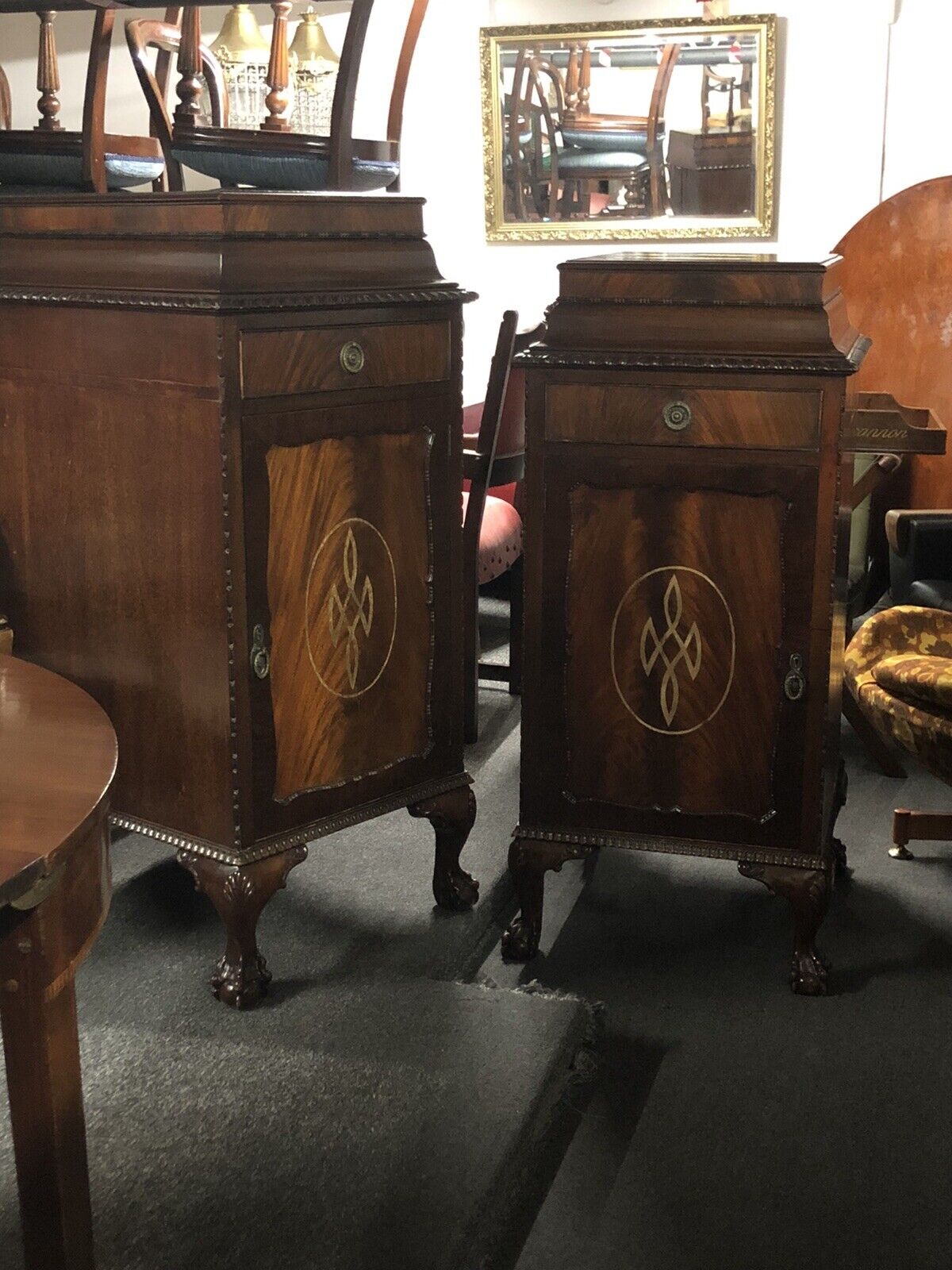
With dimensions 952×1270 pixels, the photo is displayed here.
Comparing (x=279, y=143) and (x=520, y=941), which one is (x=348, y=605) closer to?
(x=520, y=941)

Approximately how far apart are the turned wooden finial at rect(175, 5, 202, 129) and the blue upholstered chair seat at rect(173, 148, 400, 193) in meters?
0.07

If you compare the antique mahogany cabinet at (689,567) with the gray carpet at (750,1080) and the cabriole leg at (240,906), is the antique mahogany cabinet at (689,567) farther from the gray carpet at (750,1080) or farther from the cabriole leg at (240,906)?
the cabriole leg at (240,906)

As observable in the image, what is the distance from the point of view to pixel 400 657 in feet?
8.03

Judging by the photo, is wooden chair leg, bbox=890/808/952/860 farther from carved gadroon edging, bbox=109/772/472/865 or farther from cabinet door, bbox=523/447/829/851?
carved gadroon edging, bbox=109/772/472/865

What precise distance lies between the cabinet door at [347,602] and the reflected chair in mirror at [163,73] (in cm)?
80

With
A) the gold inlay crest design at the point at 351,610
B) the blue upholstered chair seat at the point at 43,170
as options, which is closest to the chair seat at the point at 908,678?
the gold inlay crest design at the point at 351,610

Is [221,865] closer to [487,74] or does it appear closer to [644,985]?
[644,985]

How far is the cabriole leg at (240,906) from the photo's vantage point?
7.41 feet

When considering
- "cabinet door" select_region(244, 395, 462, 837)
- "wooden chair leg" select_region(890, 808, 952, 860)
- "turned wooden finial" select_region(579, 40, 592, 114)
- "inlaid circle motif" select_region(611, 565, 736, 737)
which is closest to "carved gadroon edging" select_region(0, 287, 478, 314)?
"cabinet door" select_region(244, 395, 462, 837)

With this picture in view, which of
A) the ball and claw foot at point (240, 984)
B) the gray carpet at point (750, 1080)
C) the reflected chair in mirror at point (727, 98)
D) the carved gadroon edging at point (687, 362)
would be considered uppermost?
the reflected chair in mirror at point (727, 98)

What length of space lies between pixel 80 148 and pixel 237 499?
4.32 ft

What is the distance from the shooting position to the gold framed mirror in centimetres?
519

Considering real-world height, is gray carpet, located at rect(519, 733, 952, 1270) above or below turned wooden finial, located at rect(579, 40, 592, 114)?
below

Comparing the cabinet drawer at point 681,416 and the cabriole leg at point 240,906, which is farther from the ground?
the cabinet drawer at point 681,416
